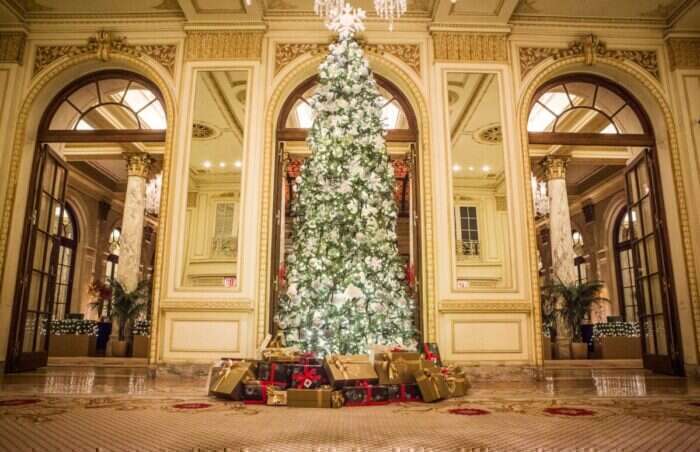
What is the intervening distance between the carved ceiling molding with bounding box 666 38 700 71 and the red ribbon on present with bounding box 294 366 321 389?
5865 mm

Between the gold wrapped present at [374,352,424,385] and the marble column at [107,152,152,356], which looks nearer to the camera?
the gold wrapped present at [374,352,424,385]

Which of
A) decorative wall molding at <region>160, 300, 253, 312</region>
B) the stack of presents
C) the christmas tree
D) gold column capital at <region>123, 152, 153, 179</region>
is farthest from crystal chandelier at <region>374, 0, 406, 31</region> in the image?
gold column capital at <region>123, 152, 153, 179</region>

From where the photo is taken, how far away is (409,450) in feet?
6.09

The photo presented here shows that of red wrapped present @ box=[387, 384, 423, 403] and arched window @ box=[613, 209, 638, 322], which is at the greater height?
arched window @ box=[613, 209, 638, 322]

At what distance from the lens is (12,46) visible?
5922mm

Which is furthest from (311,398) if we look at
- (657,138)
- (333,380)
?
(657,138)

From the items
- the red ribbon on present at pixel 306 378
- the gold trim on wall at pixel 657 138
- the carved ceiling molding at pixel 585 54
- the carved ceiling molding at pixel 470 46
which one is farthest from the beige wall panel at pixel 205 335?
the carved ceiling molding at pixel 585 54

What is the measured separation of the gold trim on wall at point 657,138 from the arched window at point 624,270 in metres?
6.30

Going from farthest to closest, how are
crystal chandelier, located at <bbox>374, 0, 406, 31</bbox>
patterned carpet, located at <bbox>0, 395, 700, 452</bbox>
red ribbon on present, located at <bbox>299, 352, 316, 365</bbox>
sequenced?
crystal chandelier, located at <bbox>374, 0, 406, 31</bbox>, red ribbon on present, located at <bbox>299, 352, 316, 365</bbox>, patterned carpet, located at <bbox>0, 395, 700, 452</bbox>

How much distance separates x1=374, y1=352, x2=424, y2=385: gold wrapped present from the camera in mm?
3348

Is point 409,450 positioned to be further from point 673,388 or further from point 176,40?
point 176,40

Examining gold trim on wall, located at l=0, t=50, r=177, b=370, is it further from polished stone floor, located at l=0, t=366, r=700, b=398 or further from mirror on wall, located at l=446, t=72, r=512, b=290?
mirror on wall, located at l=446, t=72, r=512, b=290

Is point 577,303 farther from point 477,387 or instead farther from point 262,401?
point 262,401

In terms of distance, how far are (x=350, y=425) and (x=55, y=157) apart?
5.76 meters
